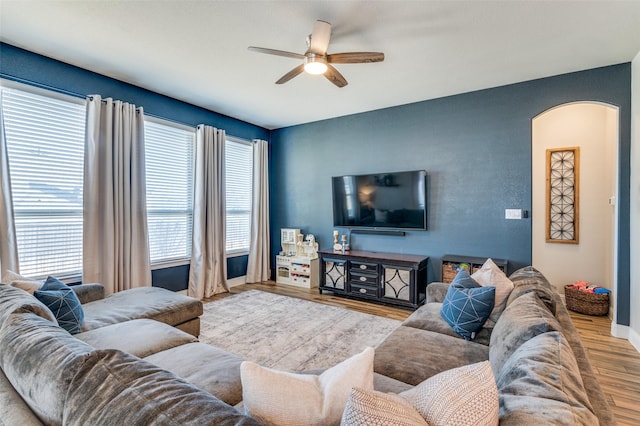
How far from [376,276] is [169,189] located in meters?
3.09

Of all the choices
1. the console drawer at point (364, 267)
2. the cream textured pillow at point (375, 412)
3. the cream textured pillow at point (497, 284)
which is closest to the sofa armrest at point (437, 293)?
the cream textured pillow at point (497, 284)

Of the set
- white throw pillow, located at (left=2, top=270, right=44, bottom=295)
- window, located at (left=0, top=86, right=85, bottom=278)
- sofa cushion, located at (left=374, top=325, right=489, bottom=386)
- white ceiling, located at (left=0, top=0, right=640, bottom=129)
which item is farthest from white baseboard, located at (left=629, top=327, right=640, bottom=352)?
window, located at (left=0, top=86, right=85, bottom=278)

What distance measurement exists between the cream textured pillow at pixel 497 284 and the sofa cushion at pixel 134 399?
75.5 inches

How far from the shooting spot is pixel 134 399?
2.35ft

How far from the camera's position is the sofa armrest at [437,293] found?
8.92 ft

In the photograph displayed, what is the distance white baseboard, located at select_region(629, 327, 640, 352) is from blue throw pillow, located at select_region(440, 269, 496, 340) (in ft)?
6.74

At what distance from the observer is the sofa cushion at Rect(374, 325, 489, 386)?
1.59 m

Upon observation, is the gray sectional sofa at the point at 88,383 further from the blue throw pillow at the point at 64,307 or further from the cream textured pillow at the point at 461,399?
the cream textured pillow at the point at 461,399

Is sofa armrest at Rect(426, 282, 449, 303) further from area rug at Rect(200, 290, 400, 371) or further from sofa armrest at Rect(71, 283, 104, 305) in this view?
sofa armrest at Rect(71, 283, 104, 305)

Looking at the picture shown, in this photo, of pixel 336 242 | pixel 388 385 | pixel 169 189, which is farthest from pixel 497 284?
pixel 169 189

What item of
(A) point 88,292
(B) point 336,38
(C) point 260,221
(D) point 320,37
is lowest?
(A) point 88,292

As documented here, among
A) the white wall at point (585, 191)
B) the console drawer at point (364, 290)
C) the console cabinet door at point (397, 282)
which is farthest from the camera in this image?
the console drawer at point (364, 290)

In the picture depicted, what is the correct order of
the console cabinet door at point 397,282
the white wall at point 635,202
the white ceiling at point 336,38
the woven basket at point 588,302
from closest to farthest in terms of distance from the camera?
the white ceiling at point 336,38 → the white wall at point 635,202 → the woven basket at point 588,302 → the console cabinet door at point 397,282

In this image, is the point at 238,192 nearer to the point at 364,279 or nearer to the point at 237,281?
the point at 237,281
